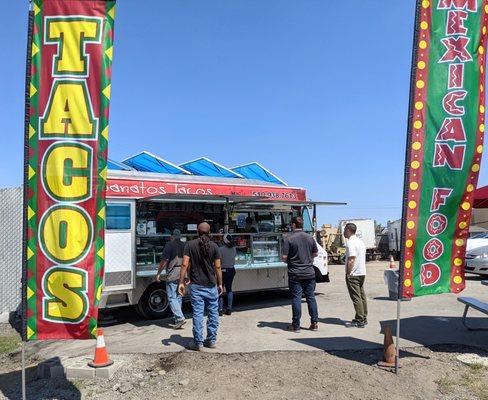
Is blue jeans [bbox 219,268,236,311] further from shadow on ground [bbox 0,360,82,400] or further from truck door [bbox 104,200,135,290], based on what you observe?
shadow on ground [bbox 0,360,82,400]

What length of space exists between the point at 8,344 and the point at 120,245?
2.38 meters

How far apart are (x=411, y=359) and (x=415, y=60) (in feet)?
11.6

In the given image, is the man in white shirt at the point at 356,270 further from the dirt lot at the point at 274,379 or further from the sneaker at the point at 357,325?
the dirt lot at the point at 274,379

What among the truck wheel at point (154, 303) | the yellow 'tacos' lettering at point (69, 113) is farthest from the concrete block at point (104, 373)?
the truck wheel at point (154, 303)

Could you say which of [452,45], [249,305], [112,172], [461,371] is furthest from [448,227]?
[112,172]

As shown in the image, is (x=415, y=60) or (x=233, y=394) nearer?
(x=233, y=394)

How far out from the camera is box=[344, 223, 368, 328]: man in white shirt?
7.34 m

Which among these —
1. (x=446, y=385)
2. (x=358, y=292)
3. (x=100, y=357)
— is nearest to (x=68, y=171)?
(x=100, y=357)

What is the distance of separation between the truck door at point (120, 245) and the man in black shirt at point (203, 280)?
99.5 inches

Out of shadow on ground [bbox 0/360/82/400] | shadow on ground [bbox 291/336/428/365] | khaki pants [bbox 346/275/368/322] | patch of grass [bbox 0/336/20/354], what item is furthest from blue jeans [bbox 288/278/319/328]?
patch of grass [bbox 0/336/20/354]

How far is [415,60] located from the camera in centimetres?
518


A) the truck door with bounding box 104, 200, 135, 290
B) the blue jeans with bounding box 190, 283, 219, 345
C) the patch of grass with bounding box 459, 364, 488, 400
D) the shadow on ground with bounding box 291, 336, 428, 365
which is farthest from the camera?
the truck door with bounding box 104, 200, 135, 290

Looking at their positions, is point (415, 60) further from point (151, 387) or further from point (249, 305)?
point (249, 305)

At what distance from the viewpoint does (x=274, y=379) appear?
16.8 ft
